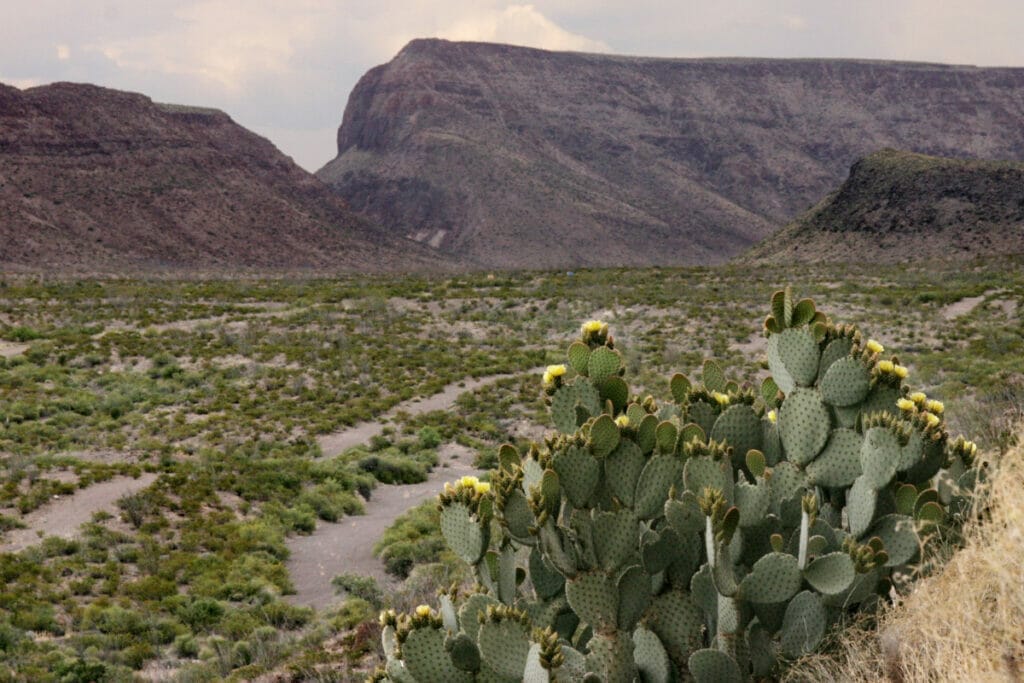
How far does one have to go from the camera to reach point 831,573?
150 inches

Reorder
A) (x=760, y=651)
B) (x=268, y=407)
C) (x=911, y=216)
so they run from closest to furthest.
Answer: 1. (x=760, y=651)
2. (x=268, y=407)
3. (x=911, y=216)

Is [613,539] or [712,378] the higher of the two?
[712,378]

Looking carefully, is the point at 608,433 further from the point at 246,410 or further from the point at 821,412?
the point at 246,410

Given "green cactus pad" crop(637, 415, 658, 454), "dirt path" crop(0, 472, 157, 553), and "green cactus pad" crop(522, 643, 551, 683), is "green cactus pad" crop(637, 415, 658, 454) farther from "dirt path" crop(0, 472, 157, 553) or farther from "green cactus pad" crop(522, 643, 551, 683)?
Result: "dirt path" crop(0, 472, 157, 553)

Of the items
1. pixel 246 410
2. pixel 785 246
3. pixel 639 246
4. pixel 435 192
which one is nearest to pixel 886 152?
pixel 785 246

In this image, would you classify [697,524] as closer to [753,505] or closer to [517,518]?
[753,505]

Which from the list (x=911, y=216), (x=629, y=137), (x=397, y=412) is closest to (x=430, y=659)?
(x=397, y=412)

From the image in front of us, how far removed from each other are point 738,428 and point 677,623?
122 centimetres

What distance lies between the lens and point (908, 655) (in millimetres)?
3377

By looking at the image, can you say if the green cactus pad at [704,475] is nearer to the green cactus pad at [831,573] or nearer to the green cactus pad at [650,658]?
the green cactus pad at [831,573]

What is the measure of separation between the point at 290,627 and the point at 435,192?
121507mm

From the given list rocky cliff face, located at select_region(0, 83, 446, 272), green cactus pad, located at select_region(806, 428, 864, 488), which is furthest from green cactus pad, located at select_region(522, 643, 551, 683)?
rocky cliff face, located at select_region(0, 83, 446, 272)

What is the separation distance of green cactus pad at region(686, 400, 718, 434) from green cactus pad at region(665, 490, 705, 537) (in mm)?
1057

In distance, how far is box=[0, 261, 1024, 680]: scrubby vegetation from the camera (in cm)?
973
